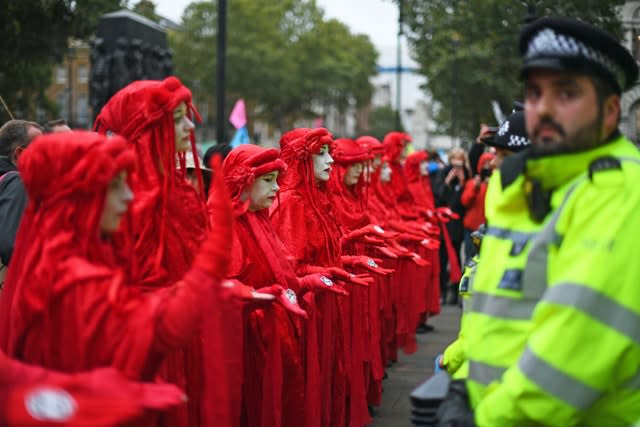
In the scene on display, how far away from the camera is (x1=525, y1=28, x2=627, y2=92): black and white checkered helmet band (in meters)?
3.12

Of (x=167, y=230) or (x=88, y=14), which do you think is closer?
(x=167, y=230)

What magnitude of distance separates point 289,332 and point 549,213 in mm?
3475

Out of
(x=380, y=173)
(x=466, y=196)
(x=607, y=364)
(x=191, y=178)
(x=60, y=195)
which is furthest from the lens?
(x=466, y=196)

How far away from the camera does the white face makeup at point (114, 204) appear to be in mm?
3568

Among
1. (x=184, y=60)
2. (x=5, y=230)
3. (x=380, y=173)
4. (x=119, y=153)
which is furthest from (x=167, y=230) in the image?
(x=184, y=60)

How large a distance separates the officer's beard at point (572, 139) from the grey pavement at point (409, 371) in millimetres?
5657

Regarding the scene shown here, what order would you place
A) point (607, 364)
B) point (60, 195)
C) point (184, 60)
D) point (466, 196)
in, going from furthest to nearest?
point (184, 60)
point (466, 196)
point (60, 195)
point (607, 364)

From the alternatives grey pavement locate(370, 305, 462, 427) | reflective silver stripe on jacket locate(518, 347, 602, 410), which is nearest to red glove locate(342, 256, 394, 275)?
grey pavement locate(370, 305, 462, 427)

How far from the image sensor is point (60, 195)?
3514 mm

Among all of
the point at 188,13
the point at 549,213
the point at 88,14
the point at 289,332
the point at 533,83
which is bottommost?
the point at 289,332

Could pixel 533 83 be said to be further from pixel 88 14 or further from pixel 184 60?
pixel 184 60


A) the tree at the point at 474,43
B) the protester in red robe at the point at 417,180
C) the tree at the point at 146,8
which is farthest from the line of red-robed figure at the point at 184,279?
the tree at the point at 146,8

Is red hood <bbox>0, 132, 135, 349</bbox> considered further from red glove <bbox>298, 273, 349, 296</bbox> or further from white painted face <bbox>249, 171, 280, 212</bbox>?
red glove <bbox>298, 273, 349, 296</bbox>

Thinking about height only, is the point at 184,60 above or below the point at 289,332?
above
